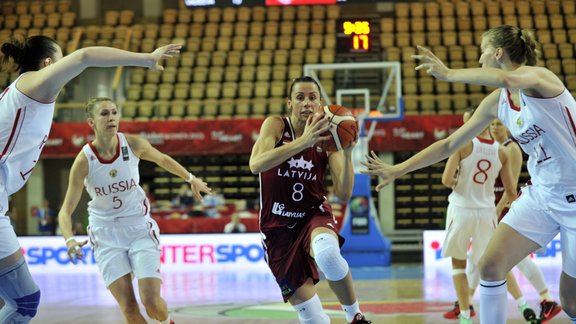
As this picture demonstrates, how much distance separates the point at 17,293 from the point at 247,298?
545 cm

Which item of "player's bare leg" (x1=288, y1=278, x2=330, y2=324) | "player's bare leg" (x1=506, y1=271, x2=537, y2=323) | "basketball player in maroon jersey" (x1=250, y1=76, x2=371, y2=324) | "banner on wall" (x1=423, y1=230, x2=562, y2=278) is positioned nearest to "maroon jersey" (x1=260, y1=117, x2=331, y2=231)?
"basketball player in maroon jersey" (x1=250, y1=76, x2=371, y2=324)

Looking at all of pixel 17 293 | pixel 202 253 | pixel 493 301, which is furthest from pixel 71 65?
pixel 202 253

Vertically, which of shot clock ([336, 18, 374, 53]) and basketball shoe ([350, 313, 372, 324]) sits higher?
shot clock ([336, 18, 374, 53])

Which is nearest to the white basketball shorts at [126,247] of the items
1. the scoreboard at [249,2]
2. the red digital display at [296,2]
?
the scoreboard at [249,2]

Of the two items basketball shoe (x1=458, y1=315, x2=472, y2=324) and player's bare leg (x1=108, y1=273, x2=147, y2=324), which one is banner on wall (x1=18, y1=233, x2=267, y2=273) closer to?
basketball shoe (x1=458, y1=315, x2=472, y2=324)

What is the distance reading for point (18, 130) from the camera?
4.05 meters

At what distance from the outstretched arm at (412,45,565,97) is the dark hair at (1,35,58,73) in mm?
1910

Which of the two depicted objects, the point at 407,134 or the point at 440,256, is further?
the point at 407,134

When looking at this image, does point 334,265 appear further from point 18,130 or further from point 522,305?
point 522,305

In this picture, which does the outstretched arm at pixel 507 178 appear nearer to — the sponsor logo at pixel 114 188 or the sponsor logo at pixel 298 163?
the sponsor logo at pixel 298 163

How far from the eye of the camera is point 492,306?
461cm

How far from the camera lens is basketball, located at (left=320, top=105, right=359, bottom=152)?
16.6 ft

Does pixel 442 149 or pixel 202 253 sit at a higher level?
pixel 442 149

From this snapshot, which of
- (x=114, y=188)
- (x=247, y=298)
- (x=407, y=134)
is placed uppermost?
(x=407, y=134)
